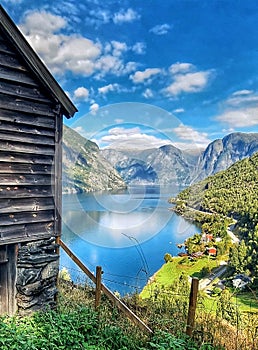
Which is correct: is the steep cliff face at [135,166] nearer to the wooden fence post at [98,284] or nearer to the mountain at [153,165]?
the mountain at [153,165]

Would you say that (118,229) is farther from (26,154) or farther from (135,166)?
(26,154)

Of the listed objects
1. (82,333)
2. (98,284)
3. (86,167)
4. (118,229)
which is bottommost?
(118,229)

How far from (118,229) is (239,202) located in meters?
51.9

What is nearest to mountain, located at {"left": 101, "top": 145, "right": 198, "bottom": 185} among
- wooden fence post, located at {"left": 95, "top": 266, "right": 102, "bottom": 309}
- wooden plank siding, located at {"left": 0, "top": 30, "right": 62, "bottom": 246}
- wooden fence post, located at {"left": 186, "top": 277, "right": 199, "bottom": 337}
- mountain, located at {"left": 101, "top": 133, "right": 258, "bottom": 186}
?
mountain, located at {"left": 101, "top": 133, "right": 258, "bottom": 186}

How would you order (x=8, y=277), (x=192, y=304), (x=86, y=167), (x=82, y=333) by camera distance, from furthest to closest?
1. (x=86, y=167)
2. (x=8, y=277)
3. (x=82, y=333)
4. (x=192, y=304)

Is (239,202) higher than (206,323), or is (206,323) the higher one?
(206,323)

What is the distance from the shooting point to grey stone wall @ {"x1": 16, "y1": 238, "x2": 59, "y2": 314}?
4.54m

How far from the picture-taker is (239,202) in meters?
62.5

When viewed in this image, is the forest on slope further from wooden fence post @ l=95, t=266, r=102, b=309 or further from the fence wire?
wooden fence post @ l=95, t=266, r=102, b=309

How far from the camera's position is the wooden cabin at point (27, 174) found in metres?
4.38

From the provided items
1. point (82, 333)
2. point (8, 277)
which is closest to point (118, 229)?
point (8, 277)

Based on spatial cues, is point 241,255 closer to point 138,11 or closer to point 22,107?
point 138,11

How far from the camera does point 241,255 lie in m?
39.4

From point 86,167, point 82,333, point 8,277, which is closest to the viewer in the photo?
point 82,333
